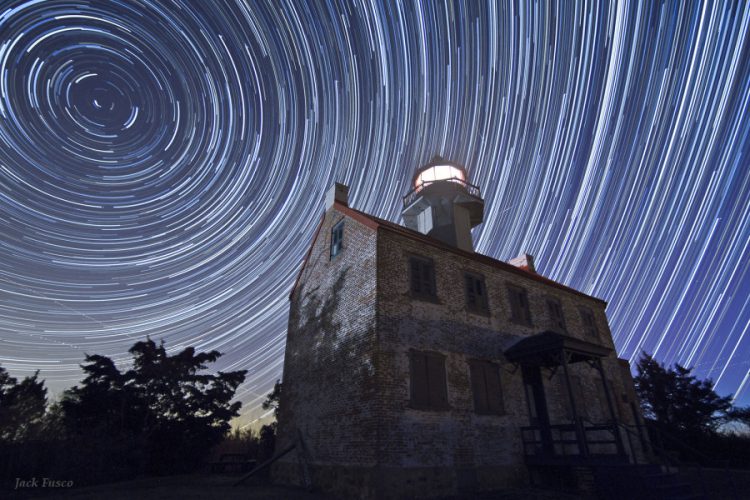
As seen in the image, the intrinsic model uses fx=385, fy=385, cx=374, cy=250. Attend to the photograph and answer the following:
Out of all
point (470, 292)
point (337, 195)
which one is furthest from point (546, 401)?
point (337, 195)

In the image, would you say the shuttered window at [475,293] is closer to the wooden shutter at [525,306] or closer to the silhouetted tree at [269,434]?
the wooden shutter at [525,306]

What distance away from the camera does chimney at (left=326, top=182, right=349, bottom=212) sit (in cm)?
1944

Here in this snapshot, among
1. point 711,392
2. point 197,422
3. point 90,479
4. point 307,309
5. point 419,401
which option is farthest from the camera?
point 711,392

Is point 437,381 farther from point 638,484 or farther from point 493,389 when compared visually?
point 638,484

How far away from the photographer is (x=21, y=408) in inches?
1142

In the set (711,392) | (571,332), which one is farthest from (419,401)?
(711,392)

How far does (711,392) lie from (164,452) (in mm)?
40425

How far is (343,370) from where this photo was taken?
1357 cm

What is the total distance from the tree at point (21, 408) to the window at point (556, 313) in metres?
23.0

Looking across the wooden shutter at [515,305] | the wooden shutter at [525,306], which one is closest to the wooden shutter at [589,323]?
the wooden shutter at [525,306]

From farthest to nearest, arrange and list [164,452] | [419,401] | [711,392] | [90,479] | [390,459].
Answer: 1. [711,392]
2. [164,452]
3. [90,479]
4. [419,401]
5. [390,459]

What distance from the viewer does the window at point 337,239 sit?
55.9 feet

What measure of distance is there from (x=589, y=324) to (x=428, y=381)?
12654 mm

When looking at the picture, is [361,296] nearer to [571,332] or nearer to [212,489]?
[212,489]
